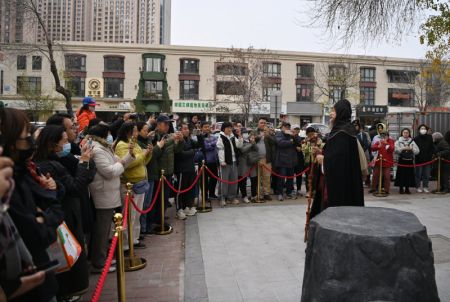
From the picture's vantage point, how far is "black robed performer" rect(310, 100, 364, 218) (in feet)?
16.1

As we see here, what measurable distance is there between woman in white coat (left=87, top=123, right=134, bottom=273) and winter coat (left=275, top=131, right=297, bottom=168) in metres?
5.40

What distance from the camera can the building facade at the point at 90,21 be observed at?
17123mm

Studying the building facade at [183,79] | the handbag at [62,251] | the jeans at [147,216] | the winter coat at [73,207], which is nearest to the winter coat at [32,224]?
the handbag at [62,251]

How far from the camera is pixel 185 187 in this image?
811cm

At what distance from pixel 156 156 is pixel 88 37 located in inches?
1628

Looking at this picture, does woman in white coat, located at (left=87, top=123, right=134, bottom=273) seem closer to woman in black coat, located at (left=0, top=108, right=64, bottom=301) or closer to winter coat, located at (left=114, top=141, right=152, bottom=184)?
winter coat, located at (left=114, top=141, right=152, bottom=184)

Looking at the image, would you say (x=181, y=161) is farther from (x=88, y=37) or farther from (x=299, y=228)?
(x=88, y=37)

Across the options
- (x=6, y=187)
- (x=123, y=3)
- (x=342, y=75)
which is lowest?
(x=6, y=187)

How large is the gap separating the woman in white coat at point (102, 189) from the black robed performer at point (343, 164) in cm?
271

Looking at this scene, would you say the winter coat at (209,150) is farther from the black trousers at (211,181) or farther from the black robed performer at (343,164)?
the black robed performer at (343,164)

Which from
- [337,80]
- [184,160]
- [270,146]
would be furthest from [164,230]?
[337,80]

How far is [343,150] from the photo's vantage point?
491cm

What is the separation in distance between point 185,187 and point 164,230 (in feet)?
4.24

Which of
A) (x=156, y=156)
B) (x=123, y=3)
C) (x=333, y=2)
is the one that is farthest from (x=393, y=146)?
(x=123, y=3)
